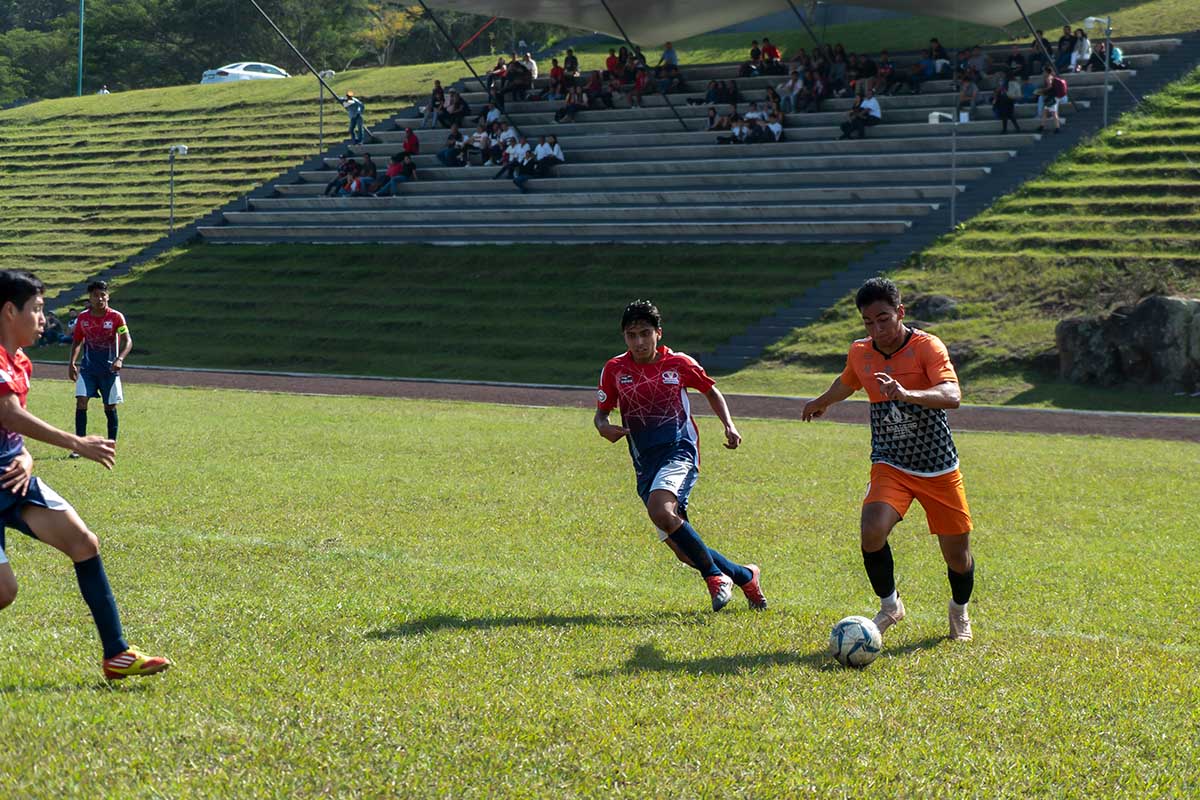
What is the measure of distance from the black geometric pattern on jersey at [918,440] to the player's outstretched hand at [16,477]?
4.61 metres

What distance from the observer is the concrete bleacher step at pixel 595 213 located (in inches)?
1355

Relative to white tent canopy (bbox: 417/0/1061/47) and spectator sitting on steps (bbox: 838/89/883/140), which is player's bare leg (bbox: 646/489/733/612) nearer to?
spectator sitting on steps (bbox: 838/89/883/140)

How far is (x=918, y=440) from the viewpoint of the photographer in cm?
757

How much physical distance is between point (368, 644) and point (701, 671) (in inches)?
70.8

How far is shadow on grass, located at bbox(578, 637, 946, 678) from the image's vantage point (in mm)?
6727

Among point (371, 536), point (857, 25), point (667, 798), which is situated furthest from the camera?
point (857, 25)

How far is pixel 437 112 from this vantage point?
47031 mm

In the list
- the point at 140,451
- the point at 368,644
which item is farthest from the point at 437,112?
the point at 368,644

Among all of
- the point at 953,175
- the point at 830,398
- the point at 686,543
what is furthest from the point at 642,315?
the point at 953,175

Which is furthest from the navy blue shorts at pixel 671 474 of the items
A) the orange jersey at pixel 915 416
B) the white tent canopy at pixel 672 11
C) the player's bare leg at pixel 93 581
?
the white tent canopy at pixel 672 11

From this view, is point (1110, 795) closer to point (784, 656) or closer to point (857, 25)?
point (784, 656)

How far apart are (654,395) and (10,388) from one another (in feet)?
13.5

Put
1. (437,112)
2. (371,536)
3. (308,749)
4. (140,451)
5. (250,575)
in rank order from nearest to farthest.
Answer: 1. (308,749)
2. (250,575)
3. (371,536)
4. (140,451)
5. (437,112)

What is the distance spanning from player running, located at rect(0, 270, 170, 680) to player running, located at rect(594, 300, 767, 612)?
3333mm
